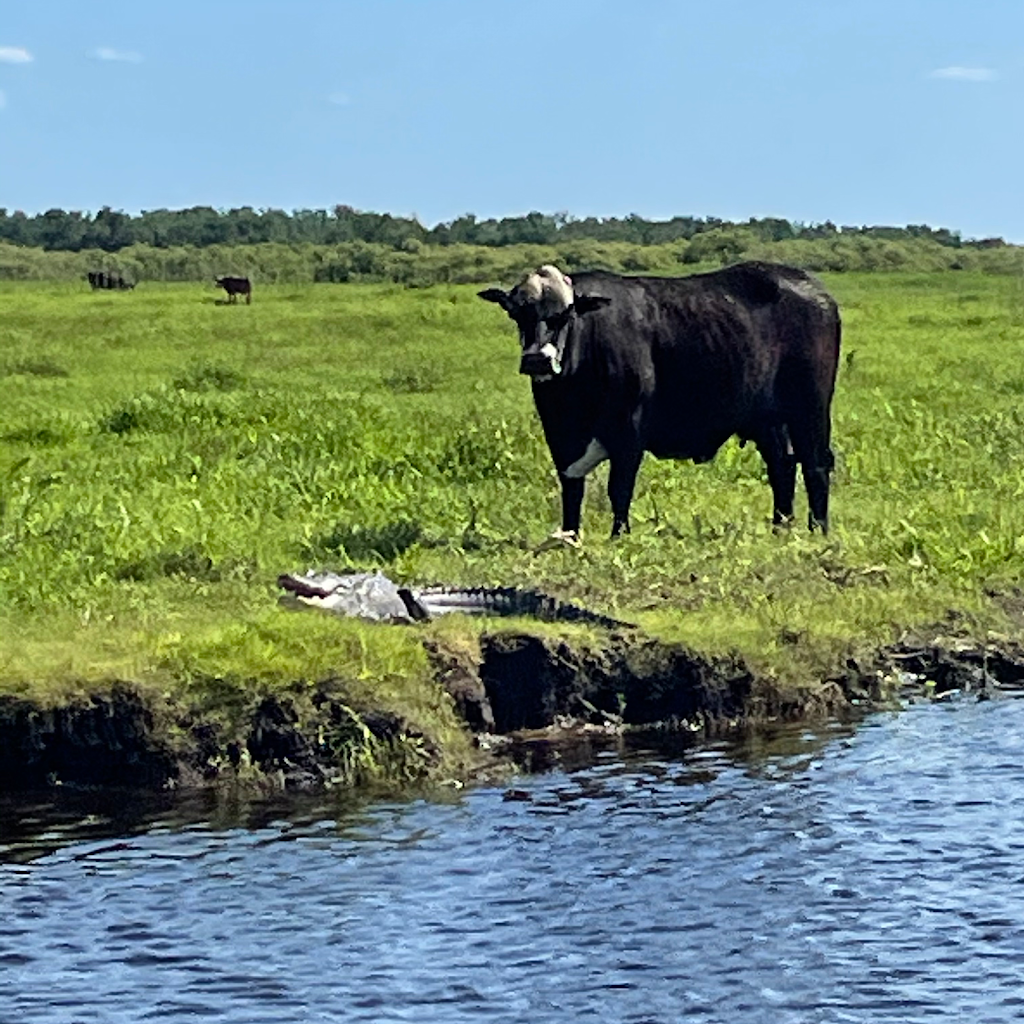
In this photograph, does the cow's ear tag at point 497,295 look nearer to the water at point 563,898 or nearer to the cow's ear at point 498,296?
the cow's ear at point 498,296

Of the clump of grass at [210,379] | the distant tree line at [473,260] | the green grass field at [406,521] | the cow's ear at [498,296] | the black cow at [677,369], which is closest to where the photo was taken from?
the green grass field at [406,521]

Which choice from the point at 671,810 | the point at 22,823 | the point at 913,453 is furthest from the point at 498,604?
the point at 913,453

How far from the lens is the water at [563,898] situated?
24.5ft

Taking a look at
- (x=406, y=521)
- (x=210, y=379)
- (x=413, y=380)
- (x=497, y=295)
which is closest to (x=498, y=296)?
(x=497, y=295)

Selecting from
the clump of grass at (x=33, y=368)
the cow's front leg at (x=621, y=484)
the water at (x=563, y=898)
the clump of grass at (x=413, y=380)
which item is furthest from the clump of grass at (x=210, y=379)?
the water at (x=563, y=898)

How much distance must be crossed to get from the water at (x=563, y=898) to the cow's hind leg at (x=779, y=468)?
15.7ft

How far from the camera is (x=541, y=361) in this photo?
13.7 meters

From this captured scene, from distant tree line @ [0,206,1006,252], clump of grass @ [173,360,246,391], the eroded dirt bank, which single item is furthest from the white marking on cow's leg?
distant tree line @ [0,206,1006,252]

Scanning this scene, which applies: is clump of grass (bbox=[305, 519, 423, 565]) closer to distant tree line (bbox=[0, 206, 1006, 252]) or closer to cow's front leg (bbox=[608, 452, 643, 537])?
cow's front leg (bbox=[608, 452, 643, 537])

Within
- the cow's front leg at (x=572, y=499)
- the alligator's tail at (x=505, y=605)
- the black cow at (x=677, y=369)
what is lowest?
the alligator's tail at (x=505, y=605)

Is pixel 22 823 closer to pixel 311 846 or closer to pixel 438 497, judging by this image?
pixel 311 846

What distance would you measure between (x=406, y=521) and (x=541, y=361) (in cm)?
195

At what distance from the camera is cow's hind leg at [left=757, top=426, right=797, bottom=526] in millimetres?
15555

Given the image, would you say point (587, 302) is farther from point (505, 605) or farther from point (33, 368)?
point (33, 368)
